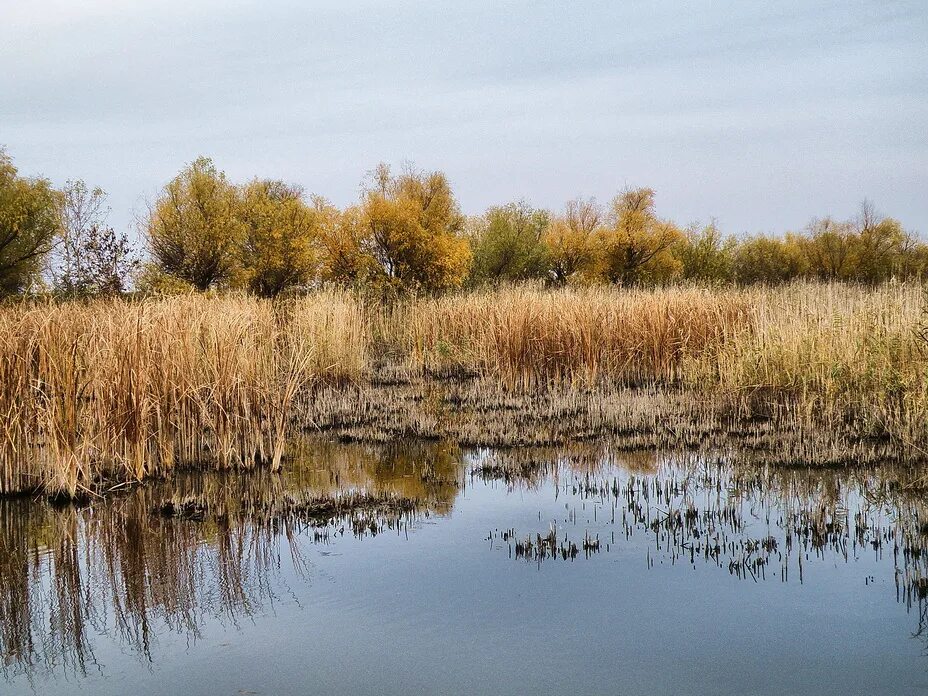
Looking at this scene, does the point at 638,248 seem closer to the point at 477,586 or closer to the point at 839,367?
the point at 839,367

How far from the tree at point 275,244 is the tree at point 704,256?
29125mm

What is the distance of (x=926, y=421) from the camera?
8.93 meters

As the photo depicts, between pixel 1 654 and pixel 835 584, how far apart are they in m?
4.29

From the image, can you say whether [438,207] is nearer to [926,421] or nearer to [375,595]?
[926,421]

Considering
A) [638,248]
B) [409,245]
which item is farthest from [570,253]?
[409,245]

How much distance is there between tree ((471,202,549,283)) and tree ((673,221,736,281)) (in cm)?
1064

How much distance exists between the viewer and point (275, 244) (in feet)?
102

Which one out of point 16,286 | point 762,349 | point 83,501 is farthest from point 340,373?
point 16,286

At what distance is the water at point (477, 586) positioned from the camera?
3971 millimetres

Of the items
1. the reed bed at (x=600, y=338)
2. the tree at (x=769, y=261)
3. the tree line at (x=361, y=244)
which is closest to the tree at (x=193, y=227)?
the tree line at (x=361, y=244)

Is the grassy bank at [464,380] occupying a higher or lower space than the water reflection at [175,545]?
higher

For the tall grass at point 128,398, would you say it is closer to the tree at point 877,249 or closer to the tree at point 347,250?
the tree at point 347,250

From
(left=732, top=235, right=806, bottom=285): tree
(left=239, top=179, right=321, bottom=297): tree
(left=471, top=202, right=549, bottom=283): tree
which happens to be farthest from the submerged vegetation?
(left=732, top=235, right=806, bottom=285): tree

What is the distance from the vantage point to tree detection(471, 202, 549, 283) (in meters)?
48.7
